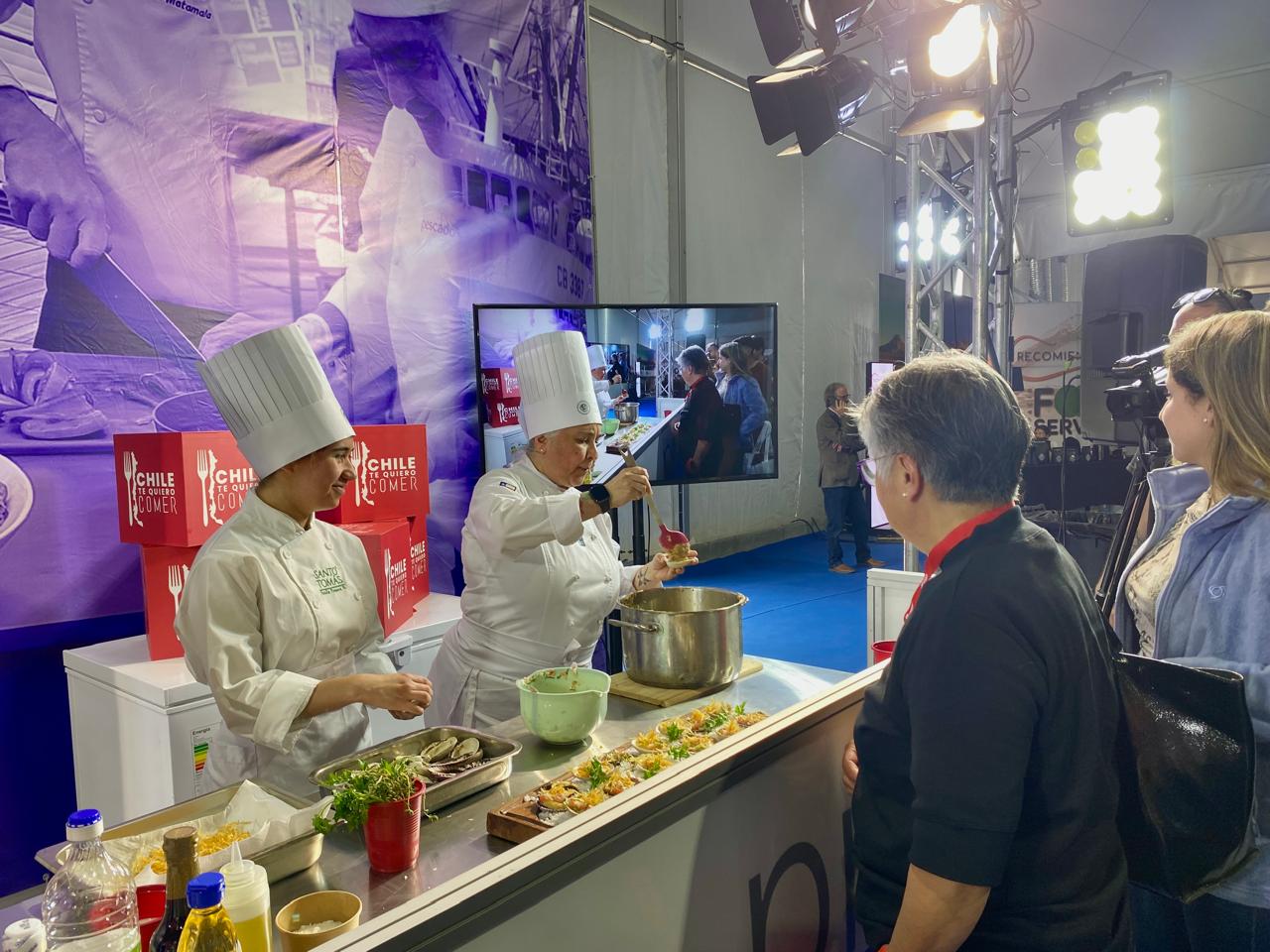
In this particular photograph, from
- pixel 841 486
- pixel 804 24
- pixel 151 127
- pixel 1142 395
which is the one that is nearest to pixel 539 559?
pixel 1142 395

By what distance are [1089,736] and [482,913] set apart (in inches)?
30.1

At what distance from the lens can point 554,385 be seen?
242 centimetres

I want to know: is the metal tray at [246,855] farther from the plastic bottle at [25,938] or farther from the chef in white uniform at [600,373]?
the chef in white uniform at [600,373]

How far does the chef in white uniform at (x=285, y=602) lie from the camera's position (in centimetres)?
157

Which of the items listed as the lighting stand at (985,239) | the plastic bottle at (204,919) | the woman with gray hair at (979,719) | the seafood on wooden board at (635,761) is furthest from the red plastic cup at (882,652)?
the lighting stand at (985,239)

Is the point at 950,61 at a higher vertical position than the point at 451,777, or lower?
higher

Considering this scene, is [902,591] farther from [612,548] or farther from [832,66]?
[832,66]

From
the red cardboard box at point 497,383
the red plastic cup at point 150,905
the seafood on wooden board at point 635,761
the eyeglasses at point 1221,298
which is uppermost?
the eyeglasses at point 1221,298

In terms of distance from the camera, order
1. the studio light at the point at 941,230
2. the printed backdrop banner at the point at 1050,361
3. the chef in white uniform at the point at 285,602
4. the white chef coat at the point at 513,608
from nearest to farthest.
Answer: the chef in white uniform at the point at 285,602 → the white chef coat at the point at 513,608 → the printed backdrop banner at the point at 1050,361 → the studio light at the point at 941,230

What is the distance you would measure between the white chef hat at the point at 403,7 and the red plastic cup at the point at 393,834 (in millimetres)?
3746

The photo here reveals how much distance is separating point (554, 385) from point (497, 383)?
2.06 m

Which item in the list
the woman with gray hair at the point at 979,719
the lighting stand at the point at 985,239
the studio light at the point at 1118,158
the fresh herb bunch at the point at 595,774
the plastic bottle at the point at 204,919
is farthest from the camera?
the studio light at the point at 1118,158

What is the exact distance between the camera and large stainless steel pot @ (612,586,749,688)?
1913 millimetres

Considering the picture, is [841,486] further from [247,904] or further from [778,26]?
[247,904]
